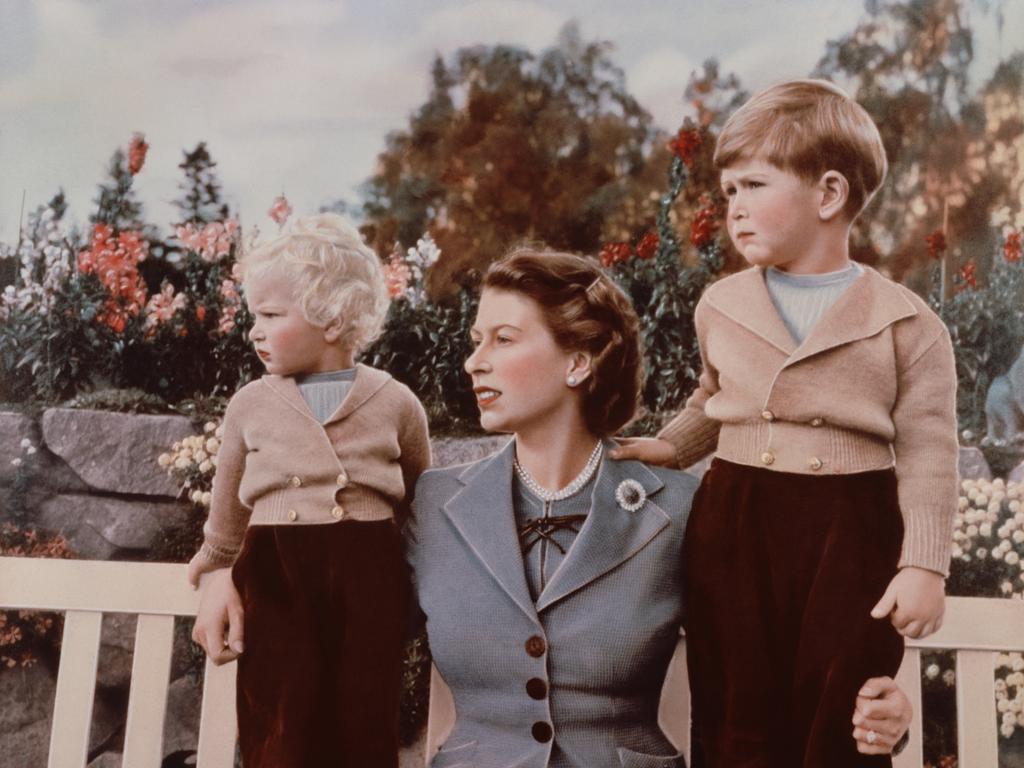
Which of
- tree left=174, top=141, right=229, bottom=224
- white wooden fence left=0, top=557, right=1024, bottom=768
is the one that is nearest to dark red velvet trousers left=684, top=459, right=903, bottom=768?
white wooden fence left=0, top=557, right=1024, bottom=768

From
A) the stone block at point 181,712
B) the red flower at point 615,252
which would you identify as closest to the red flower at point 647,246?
the red flower at point 615,252

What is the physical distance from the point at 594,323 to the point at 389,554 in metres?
0.39

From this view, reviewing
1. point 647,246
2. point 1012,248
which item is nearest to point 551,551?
point 647,246

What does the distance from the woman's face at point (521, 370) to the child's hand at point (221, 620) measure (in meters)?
0.40

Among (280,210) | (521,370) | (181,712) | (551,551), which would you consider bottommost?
(181,712)

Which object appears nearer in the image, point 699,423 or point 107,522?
point 699,423

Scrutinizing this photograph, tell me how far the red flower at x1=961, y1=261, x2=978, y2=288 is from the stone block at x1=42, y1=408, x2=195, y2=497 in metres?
1.15

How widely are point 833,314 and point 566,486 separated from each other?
1.26 feet

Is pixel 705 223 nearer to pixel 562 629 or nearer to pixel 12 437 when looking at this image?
pixel 562 629

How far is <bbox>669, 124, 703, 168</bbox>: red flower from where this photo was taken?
1395mm

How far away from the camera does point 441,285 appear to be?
4.62 feet

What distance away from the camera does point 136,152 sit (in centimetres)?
146

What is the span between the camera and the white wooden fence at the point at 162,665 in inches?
50.9

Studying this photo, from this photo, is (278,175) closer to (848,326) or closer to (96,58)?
(96,58)
